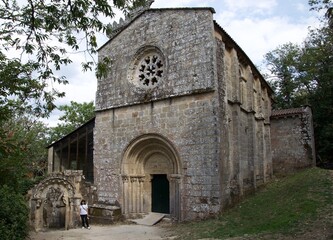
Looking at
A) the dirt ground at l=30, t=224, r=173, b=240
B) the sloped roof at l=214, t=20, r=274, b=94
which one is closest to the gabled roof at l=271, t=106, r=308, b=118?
the sloped roof at l=214, t=20, r=274, b=94

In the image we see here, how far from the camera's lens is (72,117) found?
32656mm

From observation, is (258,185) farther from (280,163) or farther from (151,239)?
(151,239)

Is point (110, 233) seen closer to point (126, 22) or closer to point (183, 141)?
point (183, 141)

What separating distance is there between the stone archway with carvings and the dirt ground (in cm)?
138

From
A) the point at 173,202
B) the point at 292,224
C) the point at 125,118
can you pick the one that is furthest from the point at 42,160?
the point at 292,224

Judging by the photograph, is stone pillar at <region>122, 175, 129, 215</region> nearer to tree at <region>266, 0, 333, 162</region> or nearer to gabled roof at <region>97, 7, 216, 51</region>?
gabled roof at <region>97, 7, 216, 51</region>

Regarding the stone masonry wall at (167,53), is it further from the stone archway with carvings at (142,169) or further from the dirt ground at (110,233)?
the dirt ground at (110,233)

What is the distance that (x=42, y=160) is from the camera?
26.1 m

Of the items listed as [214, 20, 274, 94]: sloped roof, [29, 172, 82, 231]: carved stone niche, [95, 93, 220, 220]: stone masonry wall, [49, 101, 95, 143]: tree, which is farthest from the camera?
[49, 101, 95, 143]: tree

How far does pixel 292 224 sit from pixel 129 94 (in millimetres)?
8377

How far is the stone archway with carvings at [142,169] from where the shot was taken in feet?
42.0

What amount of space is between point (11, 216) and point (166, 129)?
6.31 m

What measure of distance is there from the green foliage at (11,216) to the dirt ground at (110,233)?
2.12m

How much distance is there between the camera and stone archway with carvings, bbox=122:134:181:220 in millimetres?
12812
